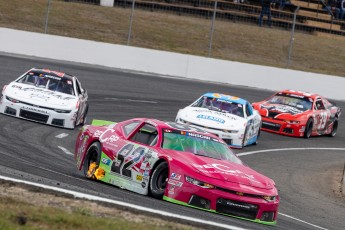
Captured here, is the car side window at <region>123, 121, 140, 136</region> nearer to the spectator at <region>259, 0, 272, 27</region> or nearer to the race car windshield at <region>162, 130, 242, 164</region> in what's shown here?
the race car windshield at <region>162, 130, 242, 164</region>

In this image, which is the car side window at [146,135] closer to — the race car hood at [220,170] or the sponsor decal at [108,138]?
the sponsor decal at [108,138]

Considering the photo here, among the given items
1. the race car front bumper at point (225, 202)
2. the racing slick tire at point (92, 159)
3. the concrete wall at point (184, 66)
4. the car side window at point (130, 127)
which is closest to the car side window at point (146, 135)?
the car side window at point (130, 127)

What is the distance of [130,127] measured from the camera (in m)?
13.4

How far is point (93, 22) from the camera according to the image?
40.9 m

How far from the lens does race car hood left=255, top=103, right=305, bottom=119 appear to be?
83.7 ft

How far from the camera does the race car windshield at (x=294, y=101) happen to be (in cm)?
2631

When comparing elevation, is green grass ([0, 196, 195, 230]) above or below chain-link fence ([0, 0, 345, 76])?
above

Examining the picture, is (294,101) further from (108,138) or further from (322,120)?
(108,138)

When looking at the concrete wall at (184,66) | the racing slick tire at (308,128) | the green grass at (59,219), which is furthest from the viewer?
the concrete wall at (184,66)

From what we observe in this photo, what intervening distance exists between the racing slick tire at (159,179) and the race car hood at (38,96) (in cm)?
856

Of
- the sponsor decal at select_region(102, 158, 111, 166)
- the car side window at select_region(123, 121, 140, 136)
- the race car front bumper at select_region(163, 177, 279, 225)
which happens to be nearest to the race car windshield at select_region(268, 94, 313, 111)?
the car side window at select_region(123, 121, 140, 136)

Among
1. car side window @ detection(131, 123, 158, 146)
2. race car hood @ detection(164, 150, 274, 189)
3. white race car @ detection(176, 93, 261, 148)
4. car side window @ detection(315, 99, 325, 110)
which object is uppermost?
car side window @ detection(131, 123, 158, 146)

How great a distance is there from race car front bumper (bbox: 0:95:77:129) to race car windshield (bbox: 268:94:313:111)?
25.2 ft

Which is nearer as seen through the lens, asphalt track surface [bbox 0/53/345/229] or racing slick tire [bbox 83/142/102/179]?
asphalt track surface [bbox 0/53/345/229]
